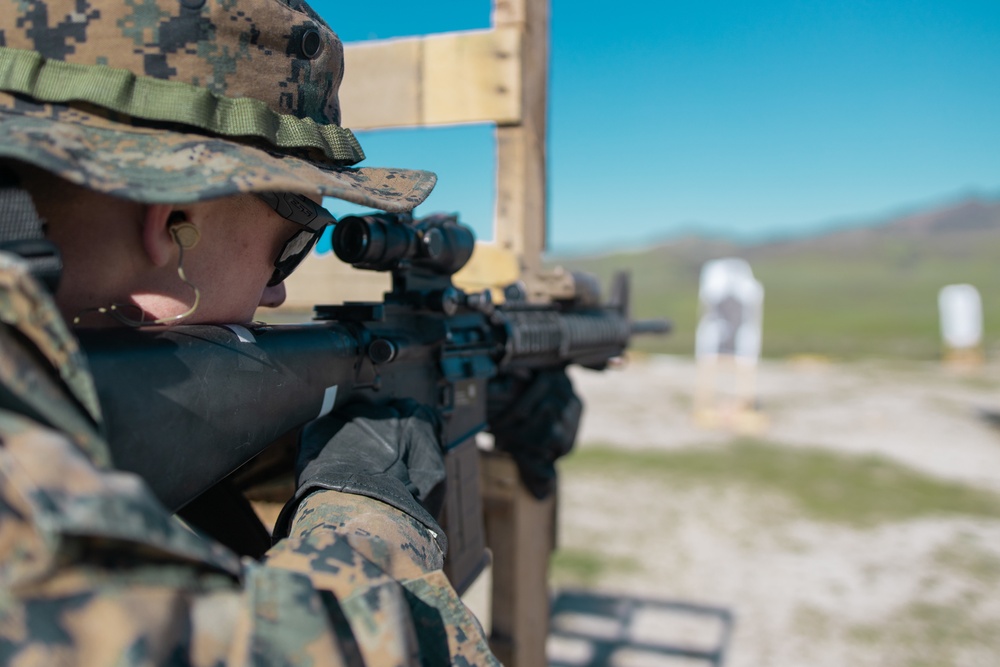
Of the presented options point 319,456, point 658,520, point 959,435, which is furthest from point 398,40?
point 959,435

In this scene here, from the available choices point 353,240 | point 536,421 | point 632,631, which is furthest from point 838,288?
point 353,240

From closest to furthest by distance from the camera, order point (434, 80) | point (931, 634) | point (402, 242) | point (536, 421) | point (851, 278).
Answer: point (402, 242), point (536, 421), point (434, 80), point (931, 634), point (851, 278)

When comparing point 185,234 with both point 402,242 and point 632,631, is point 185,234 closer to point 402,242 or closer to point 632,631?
point 402,242

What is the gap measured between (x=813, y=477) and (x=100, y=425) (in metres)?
8.11

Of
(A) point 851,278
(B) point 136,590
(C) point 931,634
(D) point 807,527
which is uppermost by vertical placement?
(A) point 851,278

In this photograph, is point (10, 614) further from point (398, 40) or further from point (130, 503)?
point (398, 40)

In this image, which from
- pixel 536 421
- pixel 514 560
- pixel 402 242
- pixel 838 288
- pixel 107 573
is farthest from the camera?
pixel 838 288

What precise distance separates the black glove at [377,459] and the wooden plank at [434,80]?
1.57m

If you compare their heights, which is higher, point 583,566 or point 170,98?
point 170,98

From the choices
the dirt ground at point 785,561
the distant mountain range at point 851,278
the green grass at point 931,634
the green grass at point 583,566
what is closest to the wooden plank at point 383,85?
the dirt ground at point 785,561

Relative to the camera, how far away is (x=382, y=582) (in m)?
0.84

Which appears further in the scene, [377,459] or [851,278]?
[851,278]

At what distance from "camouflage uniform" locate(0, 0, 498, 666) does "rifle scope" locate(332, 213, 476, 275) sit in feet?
1.03

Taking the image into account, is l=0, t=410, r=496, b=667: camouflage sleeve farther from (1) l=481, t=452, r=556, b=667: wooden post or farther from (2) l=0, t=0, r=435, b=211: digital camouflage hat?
(1) l=481, t=452, r=556, b=667: wooden post
